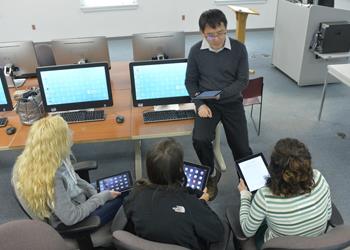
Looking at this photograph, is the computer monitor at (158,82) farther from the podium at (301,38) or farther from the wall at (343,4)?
the wall at (343,4)

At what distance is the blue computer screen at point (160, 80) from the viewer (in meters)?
2.25

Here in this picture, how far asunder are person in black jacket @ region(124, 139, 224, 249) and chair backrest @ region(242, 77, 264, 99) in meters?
1.81

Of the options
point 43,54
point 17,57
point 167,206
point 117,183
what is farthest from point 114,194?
point 43,54

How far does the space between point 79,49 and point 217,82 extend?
1.17 metres

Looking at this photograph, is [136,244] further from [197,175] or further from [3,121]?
[3,121]

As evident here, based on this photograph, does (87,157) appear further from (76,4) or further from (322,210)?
(76,4)

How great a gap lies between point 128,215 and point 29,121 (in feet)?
4.11

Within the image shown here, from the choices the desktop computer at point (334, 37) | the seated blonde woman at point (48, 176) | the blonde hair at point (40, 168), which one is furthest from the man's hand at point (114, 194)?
the desktop computer at point (334, 37)

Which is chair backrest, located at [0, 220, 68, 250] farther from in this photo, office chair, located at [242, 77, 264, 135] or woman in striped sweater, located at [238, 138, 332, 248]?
office chair, located at [242, 77, 264, 135]

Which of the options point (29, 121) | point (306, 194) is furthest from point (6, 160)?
point (306, 194)

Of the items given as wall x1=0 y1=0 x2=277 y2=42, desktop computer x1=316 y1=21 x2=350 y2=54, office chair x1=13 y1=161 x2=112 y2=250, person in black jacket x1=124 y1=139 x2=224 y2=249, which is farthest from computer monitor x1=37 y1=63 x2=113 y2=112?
wall x1=0 y1=0 x2=277 y2=42

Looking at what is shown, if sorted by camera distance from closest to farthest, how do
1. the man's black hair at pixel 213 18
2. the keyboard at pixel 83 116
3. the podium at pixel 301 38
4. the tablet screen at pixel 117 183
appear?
the tablet screen at pixel 117 183
the man's black hair at pixel 213 18
the keyboard at pixel 83 116
the podium at pixel 301 38

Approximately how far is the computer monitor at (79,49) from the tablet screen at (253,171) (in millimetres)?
1514

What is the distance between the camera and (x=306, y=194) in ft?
4.44
